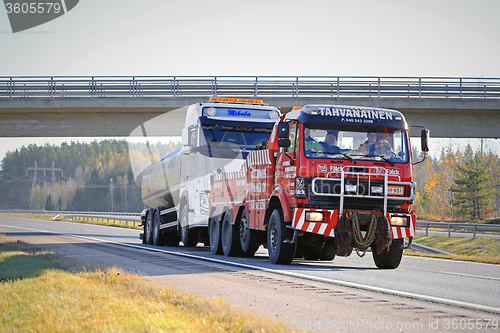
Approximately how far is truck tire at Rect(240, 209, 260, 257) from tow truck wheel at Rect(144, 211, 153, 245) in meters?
9.01

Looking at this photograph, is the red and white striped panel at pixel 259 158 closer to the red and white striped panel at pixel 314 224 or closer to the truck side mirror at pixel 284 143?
the truck side mirror at pixel 284 143

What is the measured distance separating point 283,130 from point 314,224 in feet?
6.97

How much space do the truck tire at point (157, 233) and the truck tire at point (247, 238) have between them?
7.58 m

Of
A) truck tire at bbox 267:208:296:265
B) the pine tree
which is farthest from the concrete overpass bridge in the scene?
the pine tree

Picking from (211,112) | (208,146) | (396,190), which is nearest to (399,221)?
(396,190)

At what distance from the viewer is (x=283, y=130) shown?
12.8 m

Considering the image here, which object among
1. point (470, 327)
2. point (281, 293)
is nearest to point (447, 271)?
point (281, 293)

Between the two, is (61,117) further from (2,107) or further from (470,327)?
(470,327)

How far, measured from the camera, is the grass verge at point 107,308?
20.6ft

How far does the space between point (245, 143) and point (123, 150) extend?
141 meters

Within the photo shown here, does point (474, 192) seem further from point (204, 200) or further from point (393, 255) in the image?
point (393, 255)

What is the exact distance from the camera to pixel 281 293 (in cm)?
873

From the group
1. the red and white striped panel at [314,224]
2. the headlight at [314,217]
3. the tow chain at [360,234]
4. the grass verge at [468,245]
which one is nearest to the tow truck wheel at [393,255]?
the tow chain at [360,234]

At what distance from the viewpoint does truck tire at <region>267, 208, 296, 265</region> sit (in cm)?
1307
